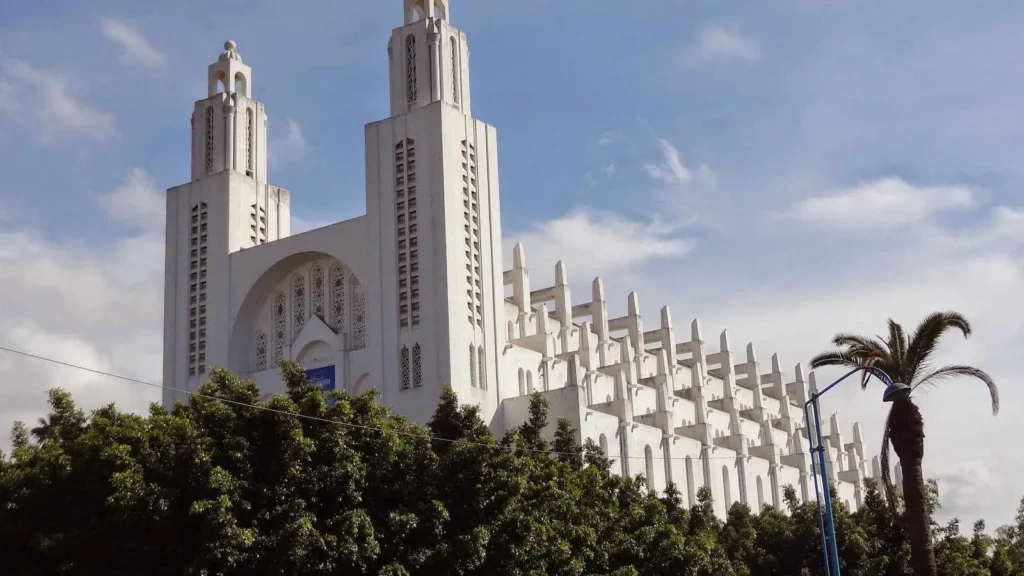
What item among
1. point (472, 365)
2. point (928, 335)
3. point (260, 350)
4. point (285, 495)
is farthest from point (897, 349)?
point (260, 350)

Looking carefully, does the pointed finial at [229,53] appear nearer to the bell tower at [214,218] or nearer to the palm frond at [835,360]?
the bell tower at [214,218]

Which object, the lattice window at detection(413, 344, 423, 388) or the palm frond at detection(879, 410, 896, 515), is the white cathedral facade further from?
the palm frond at detection(879, 410, 896, 515)

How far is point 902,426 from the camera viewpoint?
26.7m

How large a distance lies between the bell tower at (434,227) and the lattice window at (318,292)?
13.0ft

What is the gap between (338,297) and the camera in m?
48.8

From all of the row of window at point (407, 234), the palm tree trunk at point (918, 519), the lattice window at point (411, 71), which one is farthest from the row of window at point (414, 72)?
the palm tree trunk at point (918, 519)

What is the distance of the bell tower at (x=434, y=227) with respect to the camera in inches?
1741

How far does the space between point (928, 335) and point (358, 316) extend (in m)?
25.0

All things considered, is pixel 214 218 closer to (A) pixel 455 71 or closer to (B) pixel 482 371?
(A) pixel 455 71

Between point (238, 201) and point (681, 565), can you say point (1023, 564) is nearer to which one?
point (681, 565)

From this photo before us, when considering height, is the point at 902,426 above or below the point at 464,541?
above

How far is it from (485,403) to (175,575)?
23109 millimetres

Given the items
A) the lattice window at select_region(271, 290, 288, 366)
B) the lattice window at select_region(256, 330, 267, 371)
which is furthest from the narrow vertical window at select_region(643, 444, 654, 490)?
the lattice window at select_region(256, 330, 267, 371)

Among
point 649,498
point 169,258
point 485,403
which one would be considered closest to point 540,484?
point 649,498
